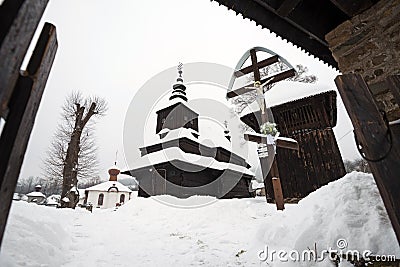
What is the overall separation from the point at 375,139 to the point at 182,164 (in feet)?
40.8

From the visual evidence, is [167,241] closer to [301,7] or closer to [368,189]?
[368,189]

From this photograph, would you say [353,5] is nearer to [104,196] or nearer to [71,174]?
[71,174]

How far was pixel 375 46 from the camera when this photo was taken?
10.3ft

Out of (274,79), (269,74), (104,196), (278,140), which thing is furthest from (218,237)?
(104,196)

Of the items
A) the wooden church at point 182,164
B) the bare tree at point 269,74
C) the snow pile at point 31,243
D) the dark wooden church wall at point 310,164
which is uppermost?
the bare tree at point 269,74

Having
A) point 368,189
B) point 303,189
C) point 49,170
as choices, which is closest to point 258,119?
point 303,189

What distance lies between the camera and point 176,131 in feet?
55.8

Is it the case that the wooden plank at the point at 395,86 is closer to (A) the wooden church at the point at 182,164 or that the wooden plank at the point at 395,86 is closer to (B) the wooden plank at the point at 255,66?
(B) the wooden plank at the point at 255,66

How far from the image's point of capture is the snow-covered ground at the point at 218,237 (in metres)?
2.61

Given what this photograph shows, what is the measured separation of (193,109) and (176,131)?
3590 mm

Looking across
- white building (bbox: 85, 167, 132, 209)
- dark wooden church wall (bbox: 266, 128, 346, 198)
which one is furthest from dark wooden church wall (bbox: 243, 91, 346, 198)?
white building (bbox: 85, 167, 132, 209)

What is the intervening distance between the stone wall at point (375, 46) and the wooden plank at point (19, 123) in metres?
3.29

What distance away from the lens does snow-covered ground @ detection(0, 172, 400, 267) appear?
261 cm

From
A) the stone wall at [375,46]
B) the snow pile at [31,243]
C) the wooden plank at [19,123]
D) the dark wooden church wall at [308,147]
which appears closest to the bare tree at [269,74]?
the dark wooden church wall at [308,147]
